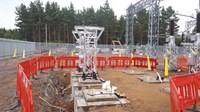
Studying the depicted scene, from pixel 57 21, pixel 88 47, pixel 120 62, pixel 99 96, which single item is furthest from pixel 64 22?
pixel 99 96

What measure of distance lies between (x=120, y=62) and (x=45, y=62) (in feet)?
20.0

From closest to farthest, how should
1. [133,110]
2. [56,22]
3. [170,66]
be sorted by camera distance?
[133,110]
[170,66]
[56,22]

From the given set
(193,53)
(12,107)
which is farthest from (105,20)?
(12,107)

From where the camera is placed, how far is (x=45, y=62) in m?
16.4

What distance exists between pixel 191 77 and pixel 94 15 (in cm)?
7651

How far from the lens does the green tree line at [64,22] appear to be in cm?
7506

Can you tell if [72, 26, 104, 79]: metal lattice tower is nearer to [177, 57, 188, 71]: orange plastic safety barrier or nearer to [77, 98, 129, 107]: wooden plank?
[77, 98, 129, 107]: wooden plank

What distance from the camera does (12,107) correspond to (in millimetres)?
7301

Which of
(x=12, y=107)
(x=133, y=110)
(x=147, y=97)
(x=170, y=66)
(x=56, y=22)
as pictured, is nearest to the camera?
(x=133, y=110)

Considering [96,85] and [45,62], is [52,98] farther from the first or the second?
[45,62]

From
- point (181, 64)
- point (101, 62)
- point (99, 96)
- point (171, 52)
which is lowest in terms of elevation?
point (99, 96)

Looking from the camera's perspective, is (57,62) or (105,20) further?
(105,20)

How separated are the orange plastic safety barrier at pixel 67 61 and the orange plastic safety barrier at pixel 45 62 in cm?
54

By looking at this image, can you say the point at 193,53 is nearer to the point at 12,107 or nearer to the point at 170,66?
the point at 170,66
